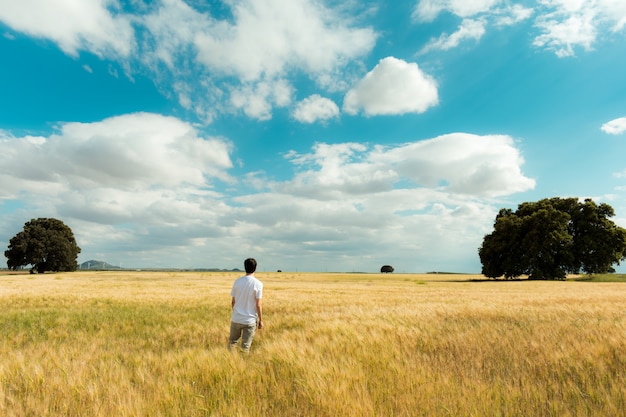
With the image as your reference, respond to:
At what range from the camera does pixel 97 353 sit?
7898 millimetres

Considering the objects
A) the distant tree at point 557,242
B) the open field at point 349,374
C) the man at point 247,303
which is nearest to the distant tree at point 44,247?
the open field at point 349,374

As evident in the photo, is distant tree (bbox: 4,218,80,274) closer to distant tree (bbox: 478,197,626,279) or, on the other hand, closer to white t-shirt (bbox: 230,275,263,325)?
distant tree (bbox: 478,197,626,279)

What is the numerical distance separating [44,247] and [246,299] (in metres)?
98.5

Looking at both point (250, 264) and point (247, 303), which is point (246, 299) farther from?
point (250, 264)

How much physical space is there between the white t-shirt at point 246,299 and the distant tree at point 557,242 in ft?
191

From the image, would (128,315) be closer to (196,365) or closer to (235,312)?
(235,312)

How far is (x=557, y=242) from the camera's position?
55.4 metres

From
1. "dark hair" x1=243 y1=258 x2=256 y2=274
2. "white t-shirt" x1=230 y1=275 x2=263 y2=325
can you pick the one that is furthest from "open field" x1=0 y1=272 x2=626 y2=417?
"dark hair" x1=243 y1=258 x2=256 y2=274

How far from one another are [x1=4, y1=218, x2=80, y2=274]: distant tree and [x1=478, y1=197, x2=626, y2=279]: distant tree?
308ft

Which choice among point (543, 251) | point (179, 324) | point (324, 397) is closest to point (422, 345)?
point (324, 397)

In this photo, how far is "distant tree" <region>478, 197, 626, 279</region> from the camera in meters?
56.1

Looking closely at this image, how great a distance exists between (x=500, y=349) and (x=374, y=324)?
346cm

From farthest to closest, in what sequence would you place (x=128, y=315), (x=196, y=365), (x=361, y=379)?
(x=128, y=315) → (x=196, y=365) → (x=361, y=379)

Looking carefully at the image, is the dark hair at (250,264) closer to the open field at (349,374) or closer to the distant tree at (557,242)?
the open field at (349,374)
